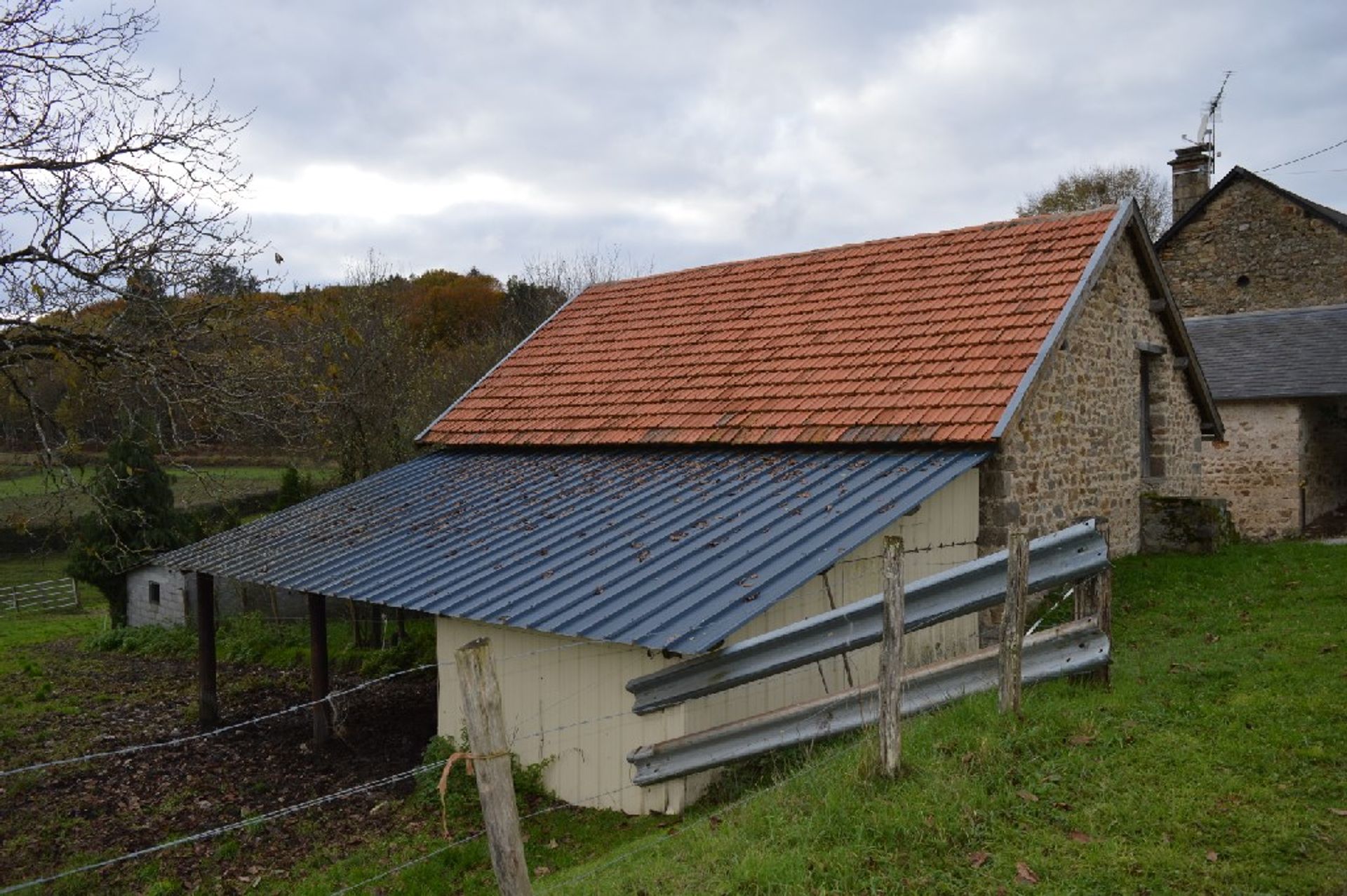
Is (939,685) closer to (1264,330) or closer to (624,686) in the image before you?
(624,686)

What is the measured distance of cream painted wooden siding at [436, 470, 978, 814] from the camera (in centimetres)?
723

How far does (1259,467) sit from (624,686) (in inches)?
638

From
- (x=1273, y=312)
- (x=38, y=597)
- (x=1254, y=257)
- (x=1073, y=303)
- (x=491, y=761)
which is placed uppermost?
(x=1254, y=257)

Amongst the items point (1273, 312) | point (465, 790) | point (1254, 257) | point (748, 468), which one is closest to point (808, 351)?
point (748, 468)

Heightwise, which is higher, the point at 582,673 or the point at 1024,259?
the point at 1024,259

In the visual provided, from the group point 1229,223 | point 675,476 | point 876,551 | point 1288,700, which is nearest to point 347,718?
point 675,476

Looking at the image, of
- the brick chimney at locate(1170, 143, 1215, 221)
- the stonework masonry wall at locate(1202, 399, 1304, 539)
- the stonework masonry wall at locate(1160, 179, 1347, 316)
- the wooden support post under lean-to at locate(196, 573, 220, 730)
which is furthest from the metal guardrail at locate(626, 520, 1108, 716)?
the brick chimney at locate(1170, 143, 1215, 221)

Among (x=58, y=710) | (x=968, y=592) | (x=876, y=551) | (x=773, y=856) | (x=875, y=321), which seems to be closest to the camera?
(x=773, y=856)

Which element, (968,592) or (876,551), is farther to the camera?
(876,551)

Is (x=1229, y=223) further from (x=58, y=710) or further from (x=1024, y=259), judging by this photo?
(x=58, y=710)

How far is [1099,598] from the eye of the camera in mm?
5973

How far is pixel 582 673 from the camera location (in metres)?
7.91

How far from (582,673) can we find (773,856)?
359 cm

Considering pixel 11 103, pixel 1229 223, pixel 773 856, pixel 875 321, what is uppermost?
pixel 1229 223
